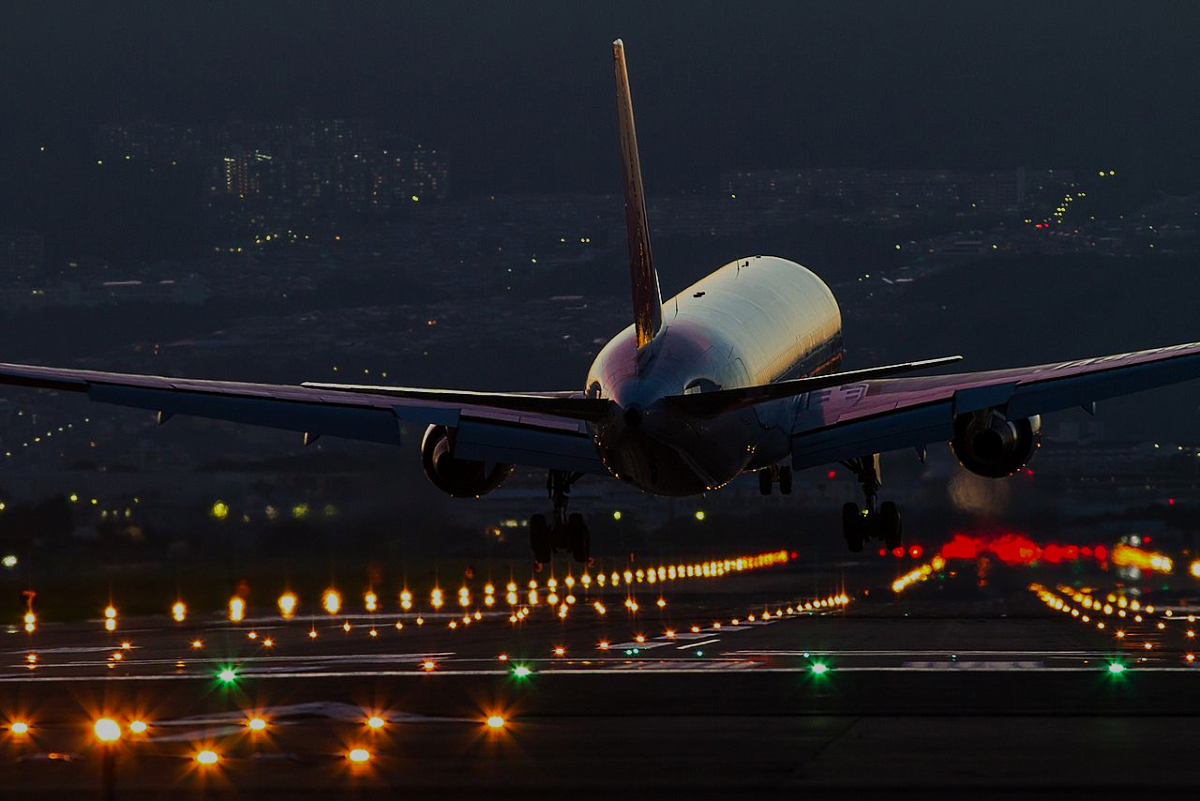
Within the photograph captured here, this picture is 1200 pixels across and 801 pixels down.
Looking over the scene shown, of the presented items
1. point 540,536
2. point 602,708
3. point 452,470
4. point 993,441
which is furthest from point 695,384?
point 602,708

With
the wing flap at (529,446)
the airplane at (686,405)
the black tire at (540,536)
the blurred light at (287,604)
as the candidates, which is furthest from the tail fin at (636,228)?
the blurred light at (287,604)

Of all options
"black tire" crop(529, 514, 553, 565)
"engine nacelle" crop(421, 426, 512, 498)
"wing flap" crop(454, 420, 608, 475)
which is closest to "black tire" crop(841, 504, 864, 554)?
"black tire" crop(529, 514, 553, 565)

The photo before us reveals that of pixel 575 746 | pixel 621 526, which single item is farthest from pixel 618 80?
pixel 621 526

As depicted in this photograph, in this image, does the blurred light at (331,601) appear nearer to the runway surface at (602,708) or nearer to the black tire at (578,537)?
the runway surface at (602,708)

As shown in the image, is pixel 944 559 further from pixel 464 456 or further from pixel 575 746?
pixel 575 746

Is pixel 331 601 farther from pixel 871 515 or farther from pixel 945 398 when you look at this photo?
pixel 945 398

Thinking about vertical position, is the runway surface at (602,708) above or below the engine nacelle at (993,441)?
below
